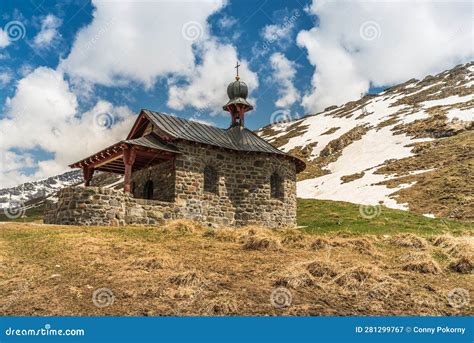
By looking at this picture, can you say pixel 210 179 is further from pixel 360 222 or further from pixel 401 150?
pixel 401 150

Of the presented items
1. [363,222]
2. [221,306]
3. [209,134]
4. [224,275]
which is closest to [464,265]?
[224,275]

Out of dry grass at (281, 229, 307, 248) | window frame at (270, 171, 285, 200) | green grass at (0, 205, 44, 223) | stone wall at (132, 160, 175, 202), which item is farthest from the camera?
green grass at (0, 205, 44, 223)

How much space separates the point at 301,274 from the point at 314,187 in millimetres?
39374

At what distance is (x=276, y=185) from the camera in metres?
27.0

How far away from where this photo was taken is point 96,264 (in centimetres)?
1063

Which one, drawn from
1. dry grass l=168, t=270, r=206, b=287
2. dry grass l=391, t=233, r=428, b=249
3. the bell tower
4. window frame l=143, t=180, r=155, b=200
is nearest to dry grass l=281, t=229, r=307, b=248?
dry grass l=391, t=233, r=428, b=249

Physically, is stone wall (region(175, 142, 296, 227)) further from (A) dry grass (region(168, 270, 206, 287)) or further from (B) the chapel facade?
(A) dry grass (region(168, 270, 206, 287))

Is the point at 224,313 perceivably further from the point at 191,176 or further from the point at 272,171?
the point at 272,171

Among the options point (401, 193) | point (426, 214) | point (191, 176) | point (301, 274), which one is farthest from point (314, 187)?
point (301, 274)

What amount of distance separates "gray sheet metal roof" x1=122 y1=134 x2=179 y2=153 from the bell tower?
25.3 ft

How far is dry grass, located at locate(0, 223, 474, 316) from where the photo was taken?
8.12 m

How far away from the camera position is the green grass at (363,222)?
22.2 m

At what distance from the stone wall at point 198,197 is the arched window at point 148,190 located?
0.32 metres

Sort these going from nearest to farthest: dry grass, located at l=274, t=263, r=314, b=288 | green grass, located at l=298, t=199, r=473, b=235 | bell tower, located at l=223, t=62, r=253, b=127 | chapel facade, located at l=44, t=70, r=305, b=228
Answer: dry grass, located at l=274, t=263, r=314, b=288, chapel facade, located at l=44, t=70, r=305, b=228, green grass, located at l=298, t=199, r=473, b=235, bell tower, located at l=223, t=62, r=253, b=127
